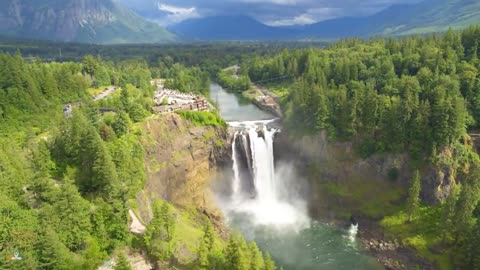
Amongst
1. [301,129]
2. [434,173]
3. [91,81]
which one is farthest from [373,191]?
[91,81]

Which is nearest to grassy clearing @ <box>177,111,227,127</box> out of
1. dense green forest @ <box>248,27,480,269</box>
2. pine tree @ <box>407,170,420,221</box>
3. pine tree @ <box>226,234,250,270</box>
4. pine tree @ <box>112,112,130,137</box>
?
pine tree @ <box>112,112,130,137</box>

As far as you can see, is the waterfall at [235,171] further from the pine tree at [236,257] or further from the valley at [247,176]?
the pine tree at [236,257]

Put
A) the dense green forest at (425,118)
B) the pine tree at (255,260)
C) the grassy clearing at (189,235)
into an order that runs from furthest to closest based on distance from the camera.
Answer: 1. the dense green forest at (425,118)
2. the grassy clearing at (189,235)
3. the pine tree at (255,260)

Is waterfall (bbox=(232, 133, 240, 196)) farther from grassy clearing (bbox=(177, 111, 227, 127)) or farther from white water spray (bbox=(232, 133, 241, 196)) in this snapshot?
grassy clearing (bbox=(177, 111, 227, 127))

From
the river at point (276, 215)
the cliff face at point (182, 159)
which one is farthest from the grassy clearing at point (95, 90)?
the river at point (276, 215)

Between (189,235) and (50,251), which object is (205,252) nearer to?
(189,235)

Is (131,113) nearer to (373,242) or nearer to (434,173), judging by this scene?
(373,242)
